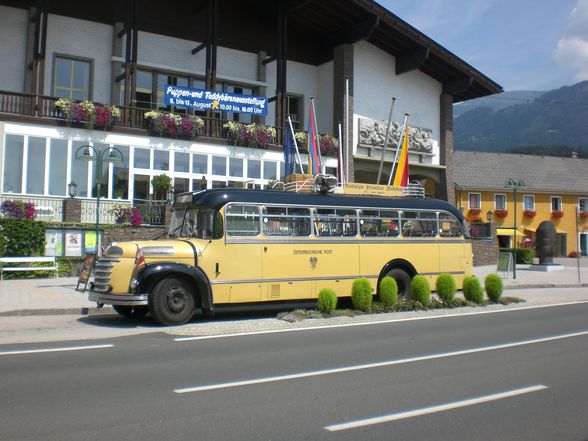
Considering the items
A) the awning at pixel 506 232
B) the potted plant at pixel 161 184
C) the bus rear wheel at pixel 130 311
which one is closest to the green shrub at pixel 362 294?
the bus rear wheel at pixel 130 311

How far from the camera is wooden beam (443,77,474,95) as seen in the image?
107 ft

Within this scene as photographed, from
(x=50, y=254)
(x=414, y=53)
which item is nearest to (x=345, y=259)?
(x=50, y=254)

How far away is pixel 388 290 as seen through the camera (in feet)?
45.3

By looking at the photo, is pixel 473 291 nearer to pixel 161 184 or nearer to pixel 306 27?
pixel 161 184

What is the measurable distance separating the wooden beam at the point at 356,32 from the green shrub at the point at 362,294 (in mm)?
18421

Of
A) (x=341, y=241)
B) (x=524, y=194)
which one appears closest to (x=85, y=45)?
(x=341, y=241)

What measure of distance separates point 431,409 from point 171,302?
6661mm

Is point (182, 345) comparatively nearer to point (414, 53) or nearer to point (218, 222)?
point (218, 222)

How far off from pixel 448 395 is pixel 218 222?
6.94 meters

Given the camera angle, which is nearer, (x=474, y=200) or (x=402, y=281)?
(x=402, y=281)

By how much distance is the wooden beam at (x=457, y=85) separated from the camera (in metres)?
32.7

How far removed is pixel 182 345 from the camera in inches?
372

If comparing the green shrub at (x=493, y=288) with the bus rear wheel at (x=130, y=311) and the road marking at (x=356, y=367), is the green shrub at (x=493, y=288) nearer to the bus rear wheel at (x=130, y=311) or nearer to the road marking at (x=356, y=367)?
the road marking at (x=356, y=367)

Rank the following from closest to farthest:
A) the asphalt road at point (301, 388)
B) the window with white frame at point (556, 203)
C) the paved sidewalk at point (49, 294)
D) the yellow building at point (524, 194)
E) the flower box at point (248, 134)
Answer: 1. the asphalt road at point (301, 388)
2. the paved sidewalk at point (49, 294)
3. the flower box at point (248, 134)
4. the yellow building at point (524, 194)
5. the window with white frame at point (556, 203)
